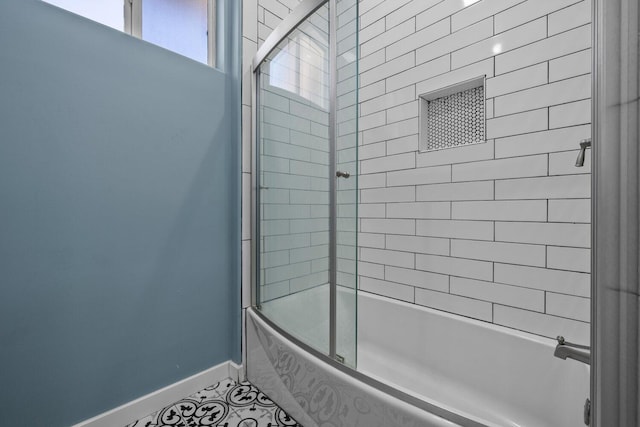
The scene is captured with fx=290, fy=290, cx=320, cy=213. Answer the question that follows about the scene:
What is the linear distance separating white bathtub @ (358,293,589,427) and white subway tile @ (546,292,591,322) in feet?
0.43

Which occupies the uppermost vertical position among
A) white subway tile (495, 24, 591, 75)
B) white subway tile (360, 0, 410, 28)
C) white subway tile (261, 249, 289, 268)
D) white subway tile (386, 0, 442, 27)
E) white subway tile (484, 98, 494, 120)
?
white subway tile (360, 0, 410, 28)

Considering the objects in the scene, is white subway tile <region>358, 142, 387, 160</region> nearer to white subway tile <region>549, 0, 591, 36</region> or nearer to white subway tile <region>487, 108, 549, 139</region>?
white subway tile <region>487, 108, 549, 139</region>

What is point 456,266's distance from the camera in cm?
153

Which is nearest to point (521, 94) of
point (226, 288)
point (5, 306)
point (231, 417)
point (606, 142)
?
point (606, 142)

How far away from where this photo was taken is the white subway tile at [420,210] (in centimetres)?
157

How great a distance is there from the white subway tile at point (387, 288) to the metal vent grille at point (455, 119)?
2.74 feet

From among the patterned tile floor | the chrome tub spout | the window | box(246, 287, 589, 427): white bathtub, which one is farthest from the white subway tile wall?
the patterned tile floor

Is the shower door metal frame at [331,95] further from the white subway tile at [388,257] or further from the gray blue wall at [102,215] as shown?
the white subway tile at [388,257]

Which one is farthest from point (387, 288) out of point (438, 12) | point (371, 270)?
point (438, 12)

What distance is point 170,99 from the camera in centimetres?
133

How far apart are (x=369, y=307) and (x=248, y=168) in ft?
3.70

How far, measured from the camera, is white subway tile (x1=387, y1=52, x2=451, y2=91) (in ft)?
5.04

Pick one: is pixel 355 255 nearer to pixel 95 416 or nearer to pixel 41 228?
pixel 41 228

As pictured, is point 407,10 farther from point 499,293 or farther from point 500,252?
point 499,293
